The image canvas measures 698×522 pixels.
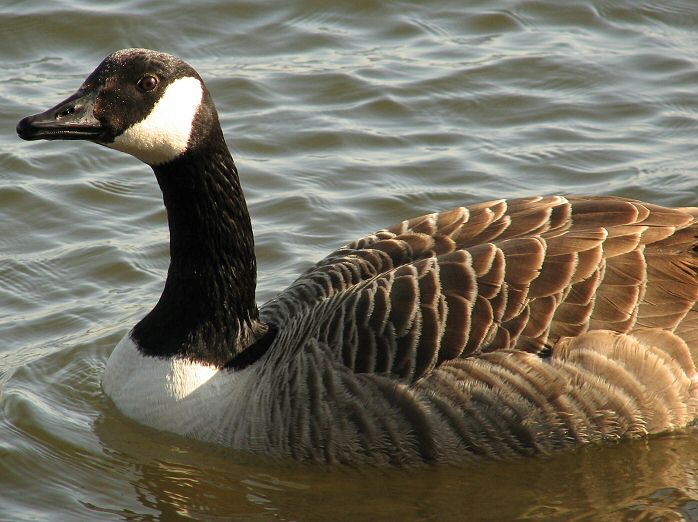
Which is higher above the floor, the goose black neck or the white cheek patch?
the white cheek patch

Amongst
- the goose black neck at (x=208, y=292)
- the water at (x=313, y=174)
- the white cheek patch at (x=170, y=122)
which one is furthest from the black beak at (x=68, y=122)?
the water at (x=313, y=174)

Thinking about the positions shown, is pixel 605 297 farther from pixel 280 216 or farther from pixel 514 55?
pixel 514 55

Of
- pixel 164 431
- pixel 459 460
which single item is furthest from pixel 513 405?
pixel 164 431

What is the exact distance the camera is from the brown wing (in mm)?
7461

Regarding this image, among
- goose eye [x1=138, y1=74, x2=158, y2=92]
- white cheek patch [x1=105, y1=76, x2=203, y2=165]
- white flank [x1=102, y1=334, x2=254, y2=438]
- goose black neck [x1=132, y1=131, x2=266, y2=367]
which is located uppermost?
goose eye [x1=138, y1=74, x2=158, y2=92]

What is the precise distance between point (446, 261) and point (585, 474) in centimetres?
159

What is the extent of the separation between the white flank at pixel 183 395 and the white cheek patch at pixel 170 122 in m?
1.44

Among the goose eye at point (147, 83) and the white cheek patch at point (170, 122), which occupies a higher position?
the goose eye at point (147, 83)

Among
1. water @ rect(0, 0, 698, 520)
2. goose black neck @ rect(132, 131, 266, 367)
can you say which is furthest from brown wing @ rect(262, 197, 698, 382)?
water @ rect(0, 0, 698, 520)

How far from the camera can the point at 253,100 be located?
13031mm

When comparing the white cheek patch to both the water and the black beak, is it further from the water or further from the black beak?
the water

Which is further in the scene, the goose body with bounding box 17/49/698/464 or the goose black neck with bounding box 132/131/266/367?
the goose black neck with bounding box 132/131/266/367

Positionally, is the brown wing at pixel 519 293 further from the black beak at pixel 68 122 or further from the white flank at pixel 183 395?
the black beak at pixel 68 122

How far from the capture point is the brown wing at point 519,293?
24.5 ft
